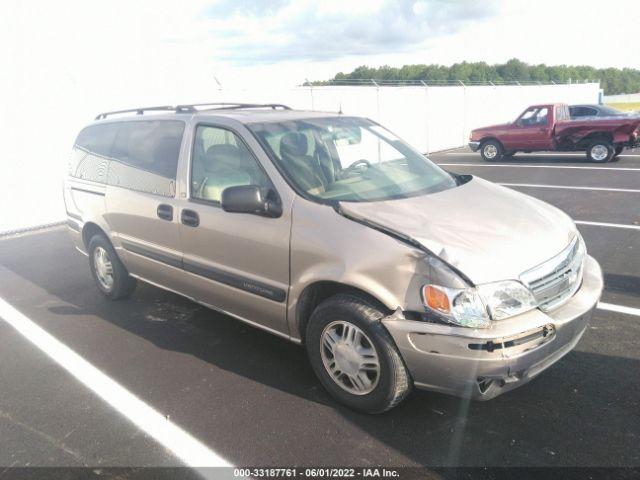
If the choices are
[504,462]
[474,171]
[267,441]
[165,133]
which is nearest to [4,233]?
[165,133]

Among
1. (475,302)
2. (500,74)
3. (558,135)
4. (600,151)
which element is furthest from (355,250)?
(500,74)

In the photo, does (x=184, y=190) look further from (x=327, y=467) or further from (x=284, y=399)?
(x=327, y=467)

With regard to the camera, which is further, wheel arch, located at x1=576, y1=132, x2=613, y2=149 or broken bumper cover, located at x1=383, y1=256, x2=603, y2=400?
wheel arch, located at x1=576, y1=132, x2=613, y2=149

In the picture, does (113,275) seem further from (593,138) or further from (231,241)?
Answer: (593,138)

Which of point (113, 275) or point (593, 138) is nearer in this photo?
point (113, 275)

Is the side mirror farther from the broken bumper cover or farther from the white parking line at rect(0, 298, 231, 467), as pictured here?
the white parking line at rect(0, 298, 231, 467)

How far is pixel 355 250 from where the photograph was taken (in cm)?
290

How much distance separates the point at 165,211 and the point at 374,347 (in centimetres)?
210

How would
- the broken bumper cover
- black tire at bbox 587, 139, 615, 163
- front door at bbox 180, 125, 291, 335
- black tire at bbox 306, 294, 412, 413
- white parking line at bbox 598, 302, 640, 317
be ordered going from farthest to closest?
black tire at bbox 587, 139, 615, 163 < white parking line at bbox 598, 302, 640, 317 < front door at bbox 180, 125, 291, 335 < black tire at bbox 306, 294, 412, 413 < the broken bumper cover

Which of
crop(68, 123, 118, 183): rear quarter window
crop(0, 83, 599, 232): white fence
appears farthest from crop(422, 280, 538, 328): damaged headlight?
crop(68, 123, 118, 183): rear quarter window

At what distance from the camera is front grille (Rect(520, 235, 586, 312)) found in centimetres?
277

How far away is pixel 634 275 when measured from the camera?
5.10m

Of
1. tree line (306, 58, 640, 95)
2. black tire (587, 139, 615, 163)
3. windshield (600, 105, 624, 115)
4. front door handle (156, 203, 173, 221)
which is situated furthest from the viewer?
tree line (306, 58, 640, 95)

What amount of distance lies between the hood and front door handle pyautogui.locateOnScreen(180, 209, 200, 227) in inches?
48.1
